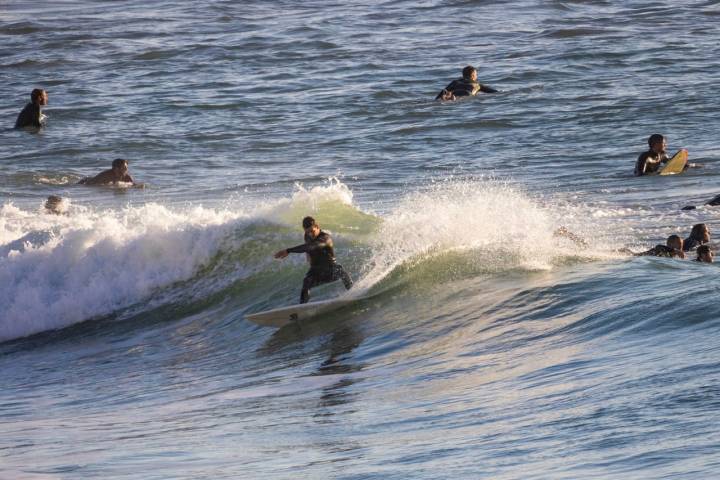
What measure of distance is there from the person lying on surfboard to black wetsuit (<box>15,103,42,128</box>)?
15.1 meters

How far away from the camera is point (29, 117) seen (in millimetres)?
26656

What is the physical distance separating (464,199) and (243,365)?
3879 mm

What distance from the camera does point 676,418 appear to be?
748 centimetres

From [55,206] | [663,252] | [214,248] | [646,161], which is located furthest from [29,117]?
[663,252]

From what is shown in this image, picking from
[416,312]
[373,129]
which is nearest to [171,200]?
[373,129]

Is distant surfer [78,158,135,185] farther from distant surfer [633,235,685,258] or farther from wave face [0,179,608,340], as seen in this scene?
distant surfer [633,235,685,258]

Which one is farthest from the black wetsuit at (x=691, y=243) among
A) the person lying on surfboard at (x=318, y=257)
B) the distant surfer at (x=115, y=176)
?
the distant surfer at (x=115, y=176)

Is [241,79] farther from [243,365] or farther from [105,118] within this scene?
[243,365]

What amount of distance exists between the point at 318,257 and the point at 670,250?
163 inches

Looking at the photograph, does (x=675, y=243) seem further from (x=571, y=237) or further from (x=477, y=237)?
(x=477, y=237)

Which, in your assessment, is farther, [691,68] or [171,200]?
[691,68]

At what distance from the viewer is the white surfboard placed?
12.8m

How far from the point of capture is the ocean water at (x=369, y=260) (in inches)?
322

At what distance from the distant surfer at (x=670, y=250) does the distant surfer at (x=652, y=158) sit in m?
5.44
